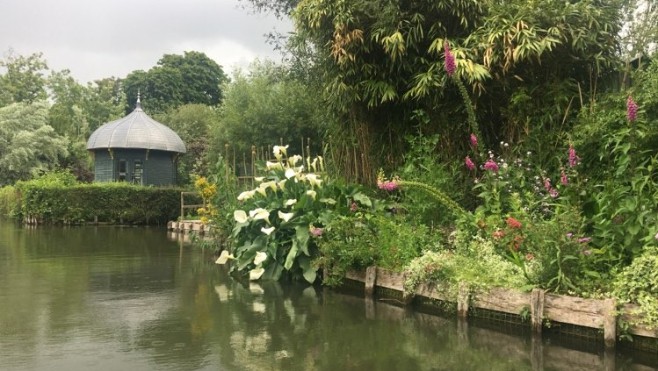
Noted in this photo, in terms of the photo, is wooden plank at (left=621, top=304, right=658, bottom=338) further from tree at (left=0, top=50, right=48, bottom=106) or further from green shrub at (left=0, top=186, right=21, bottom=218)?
tree at (left=0, top=50, right=48, bottom=106)

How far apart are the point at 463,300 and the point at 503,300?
0.41 meters

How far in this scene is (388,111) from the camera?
8.84 meters

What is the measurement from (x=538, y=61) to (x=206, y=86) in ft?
152

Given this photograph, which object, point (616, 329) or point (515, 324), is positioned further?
point (515, 324)

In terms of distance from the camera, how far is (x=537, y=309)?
485cm

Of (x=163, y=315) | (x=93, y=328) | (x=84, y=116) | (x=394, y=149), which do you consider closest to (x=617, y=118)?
(x=394, y=149)

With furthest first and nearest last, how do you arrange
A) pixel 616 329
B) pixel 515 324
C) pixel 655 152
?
pixel 655 152, pixel 515 324, pixel 616 329

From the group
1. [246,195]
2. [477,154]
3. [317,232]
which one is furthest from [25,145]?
[477,154]

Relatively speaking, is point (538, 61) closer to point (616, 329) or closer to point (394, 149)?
point (394, 149)

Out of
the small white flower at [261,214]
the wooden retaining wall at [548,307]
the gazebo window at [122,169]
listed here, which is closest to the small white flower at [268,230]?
the small white flower at [261,214]

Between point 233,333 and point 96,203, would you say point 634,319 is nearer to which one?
point 233,333

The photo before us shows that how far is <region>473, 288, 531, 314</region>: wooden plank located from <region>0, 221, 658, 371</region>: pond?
226mm

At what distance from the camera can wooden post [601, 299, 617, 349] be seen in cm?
433

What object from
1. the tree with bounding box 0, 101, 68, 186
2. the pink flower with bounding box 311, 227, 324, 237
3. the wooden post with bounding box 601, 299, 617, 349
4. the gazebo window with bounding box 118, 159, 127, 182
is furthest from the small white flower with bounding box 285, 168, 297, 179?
the tree with bounding box 0, 101, 68, 186
